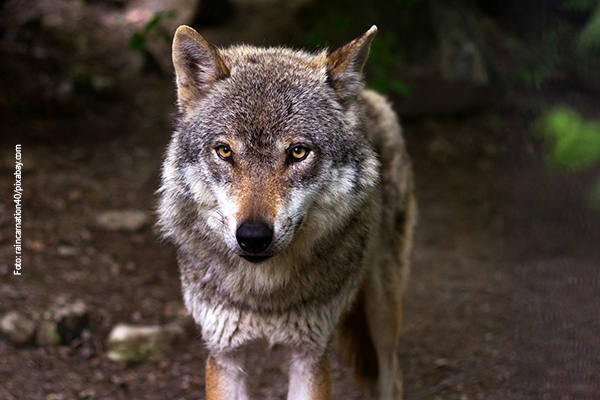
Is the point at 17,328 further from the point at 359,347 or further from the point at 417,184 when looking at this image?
the point at 417,184

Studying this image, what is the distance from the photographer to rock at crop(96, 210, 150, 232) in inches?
237

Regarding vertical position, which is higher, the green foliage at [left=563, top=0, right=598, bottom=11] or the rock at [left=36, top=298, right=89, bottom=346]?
the green foliage at [left=563, top=0, right=598, bottom=11]

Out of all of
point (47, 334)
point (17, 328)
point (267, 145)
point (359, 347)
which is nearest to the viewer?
point (267, 145)

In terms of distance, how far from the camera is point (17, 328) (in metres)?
4.37

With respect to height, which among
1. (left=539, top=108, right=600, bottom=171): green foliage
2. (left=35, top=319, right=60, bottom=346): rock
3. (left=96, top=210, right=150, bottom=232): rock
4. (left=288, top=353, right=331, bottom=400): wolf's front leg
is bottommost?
(left=288, top=353, right=331, bottom=400): wolf's front leg

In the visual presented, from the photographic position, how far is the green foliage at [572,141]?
15.0 feet

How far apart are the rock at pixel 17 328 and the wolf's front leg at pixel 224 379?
2075mm

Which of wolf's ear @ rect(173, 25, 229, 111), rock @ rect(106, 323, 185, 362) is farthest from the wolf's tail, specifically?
wolf's ear @ rect(173, 25, 229, 111)

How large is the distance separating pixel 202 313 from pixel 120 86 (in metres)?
5.26

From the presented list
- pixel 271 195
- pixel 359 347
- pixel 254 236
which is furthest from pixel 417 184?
pixel 254 236

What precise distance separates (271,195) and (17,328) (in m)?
2.97

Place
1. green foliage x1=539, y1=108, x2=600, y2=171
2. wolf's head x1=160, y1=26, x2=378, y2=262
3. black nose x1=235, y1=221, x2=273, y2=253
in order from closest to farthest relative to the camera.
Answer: black nose x1=235, y1=221, x2=273, y2=253
wolf's head x1=160, y1=26, x2=378, y2=262
green foliage x1=539, y1=108, x2=600, y2=171

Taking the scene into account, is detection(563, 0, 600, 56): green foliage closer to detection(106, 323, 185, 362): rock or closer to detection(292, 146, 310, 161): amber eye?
detection(292, 146, 310, 161): amber eye

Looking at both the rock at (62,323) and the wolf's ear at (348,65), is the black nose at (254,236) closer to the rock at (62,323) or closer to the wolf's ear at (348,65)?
the wolf's ear at (348,65)
